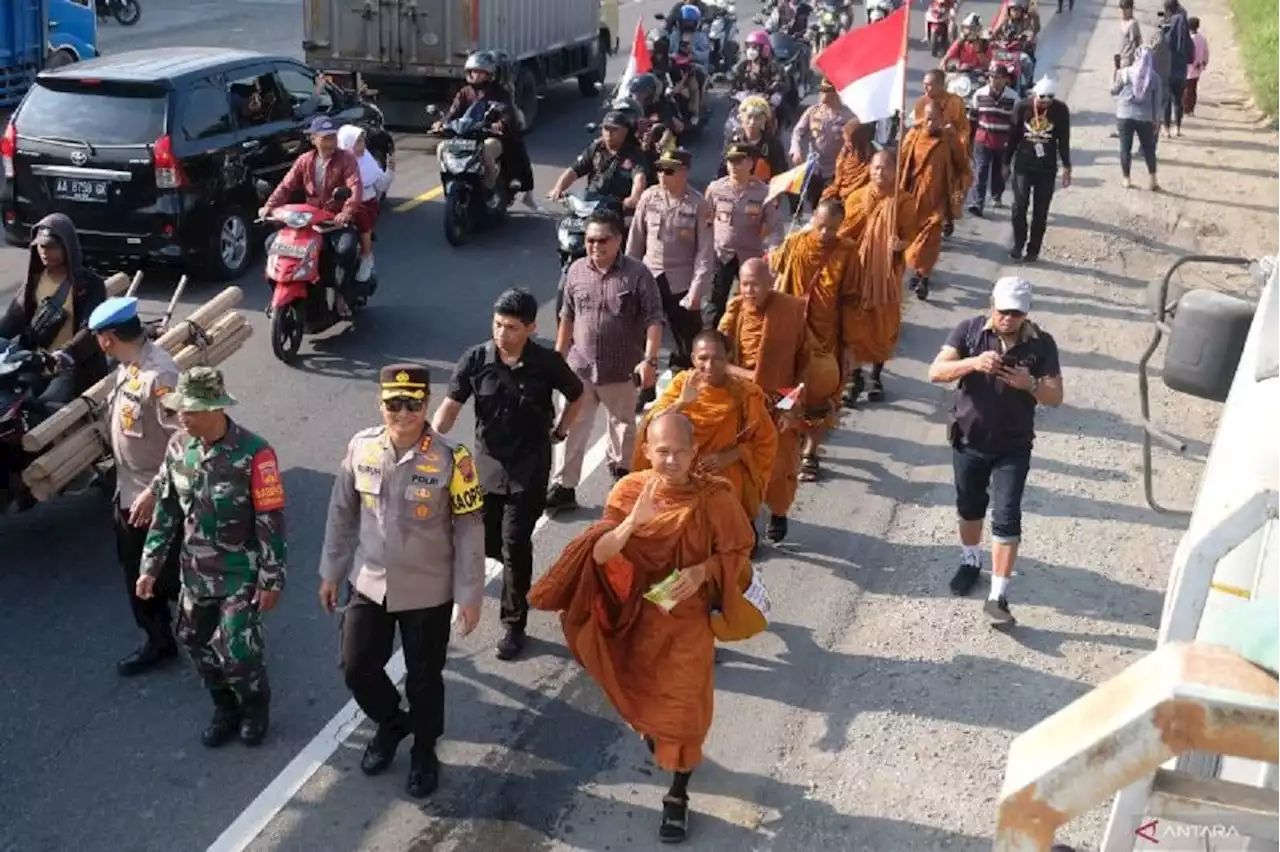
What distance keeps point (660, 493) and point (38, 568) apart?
370cm

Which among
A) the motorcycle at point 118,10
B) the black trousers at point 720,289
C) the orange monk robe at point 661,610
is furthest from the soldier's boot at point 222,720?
the motorcycle at point 118,10

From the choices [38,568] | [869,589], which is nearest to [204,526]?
[38,568]

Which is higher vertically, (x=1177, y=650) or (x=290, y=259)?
(x=1177, y=650)

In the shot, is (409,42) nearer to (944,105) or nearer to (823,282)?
(944,105)

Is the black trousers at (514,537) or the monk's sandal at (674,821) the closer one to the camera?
the monk's sandal at (674,821)

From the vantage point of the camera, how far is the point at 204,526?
584 cm

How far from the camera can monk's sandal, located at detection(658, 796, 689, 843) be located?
5.72m

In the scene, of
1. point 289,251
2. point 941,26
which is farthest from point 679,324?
point 941,26

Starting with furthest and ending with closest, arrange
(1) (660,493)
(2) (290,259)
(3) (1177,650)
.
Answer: (2) (290,259) < (1) (660,493) < (3) (1177,650)

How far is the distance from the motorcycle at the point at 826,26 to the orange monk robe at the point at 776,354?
19.0 meters

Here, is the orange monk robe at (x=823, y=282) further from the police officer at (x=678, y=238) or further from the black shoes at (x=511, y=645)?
the black shoes at (x=511, y=645)

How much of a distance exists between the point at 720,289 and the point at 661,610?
5.07m

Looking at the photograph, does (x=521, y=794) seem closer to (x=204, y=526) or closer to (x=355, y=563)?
(x=355, y=563)

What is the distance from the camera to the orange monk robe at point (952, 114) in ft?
41.9
